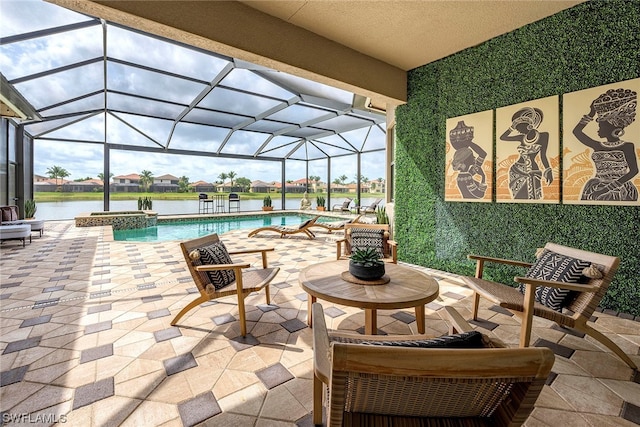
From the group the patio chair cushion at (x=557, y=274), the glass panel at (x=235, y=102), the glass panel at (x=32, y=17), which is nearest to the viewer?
the patio chair cushion at (x=557, y=274)

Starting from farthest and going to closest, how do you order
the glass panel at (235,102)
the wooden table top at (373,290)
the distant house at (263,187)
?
the distant house at (263,187)
the glass panel at (235,102)
the wooden table top at (373,290)

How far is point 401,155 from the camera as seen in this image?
5410 mm

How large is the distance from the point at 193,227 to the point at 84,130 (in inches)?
215

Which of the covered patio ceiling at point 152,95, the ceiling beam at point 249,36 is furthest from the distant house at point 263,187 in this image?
the ceiling beam at point 249,36

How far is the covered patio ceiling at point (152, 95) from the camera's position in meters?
5.50

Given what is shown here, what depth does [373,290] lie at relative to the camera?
230 centimetres

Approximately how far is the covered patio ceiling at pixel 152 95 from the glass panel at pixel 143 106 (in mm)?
38

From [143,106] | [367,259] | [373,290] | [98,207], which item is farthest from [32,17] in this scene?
[98,207]

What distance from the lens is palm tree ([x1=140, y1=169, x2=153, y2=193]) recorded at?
569 inches

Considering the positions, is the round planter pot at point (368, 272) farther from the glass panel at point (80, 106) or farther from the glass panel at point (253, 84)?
the glass panel at point (80, 106)

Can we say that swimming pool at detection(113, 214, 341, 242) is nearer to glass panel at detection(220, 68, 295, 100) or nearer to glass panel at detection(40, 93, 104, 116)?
glass panel at detection(40, 93, 104, 116)

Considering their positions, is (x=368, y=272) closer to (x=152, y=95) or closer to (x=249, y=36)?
(x=249, y=36)

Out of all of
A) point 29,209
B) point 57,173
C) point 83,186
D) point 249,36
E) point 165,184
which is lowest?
point 29,209

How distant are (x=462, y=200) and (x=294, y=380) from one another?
3741 mm
